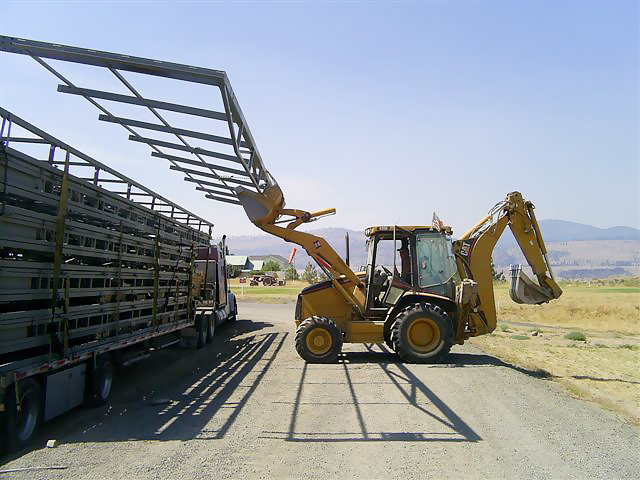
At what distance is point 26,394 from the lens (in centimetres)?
621

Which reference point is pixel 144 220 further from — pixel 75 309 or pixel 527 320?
pixel 527 320

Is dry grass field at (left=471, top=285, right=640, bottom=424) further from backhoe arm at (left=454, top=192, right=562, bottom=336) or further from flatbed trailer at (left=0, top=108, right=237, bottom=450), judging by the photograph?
flatbed trailer at (left=0, top=108, right=237, bottom=450)

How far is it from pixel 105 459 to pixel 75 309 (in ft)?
7.88

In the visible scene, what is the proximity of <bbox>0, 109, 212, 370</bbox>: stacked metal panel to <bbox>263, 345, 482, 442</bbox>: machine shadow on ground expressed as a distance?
123 inches

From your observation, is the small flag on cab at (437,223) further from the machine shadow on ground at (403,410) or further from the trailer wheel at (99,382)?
the trailer wheel at (99,382)

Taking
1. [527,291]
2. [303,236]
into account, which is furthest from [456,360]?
[303,236]

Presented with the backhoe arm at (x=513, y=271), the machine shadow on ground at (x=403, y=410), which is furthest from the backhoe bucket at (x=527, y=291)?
the machine shadow on ground at (x=403, y=410)

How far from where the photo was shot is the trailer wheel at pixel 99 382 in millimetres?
7855

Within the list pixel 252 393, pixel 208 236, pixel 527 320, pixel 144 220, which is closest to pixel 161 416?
pixel 252 393

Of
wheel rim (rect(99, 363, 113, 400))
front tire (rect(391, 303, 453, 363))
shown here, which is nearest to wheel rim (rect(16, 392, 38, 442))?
wheel rim (rect(99, 363, 113, 400))

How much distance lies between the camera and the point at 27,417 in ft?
20.5

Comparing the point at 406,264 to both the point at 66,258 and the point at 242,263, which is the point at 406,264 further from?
the point at 242,263

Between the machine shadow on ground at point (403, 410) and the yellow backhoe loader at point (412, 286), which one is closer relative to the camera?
the machine shadow on ground at point (403, 410)

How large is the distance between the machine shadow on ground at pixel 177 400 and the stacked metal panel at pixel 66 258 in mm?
1028
